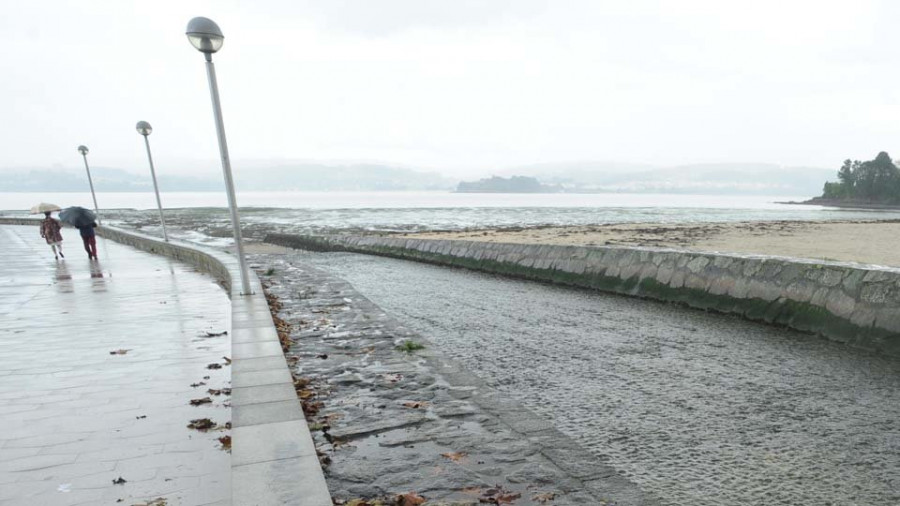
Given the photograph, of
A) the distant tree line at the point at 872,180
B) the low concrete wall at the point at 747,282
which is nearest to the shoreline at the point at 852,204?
the distant tree line at the point at 872,180

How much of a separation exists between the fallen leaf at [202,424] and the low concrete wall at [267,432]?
0.33 metres

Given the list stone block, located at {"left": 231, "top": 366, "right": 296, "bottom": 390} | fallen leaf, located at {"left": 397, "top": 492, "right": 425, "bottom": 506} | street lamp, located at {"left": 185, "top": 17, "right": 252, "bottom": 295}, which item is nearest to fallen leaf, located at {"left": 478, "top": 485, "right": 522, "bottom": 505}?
fallen leaf, located at {"left": 397, "top": 492, "right": 425, "bottom": 506}

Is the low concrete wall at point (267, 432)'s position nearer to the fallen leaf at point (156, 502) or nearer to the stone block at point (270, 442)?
the stone block at point (270, 442)

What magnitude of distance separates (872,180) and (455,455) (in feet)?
484

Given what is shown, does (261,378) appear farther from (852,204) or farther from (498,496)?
(852,204)

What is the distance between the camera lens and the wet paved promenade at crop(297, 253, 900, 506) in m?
3.49

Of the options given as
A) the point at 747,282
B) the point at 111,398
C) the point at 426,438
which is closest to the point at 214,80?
the point at 111,398

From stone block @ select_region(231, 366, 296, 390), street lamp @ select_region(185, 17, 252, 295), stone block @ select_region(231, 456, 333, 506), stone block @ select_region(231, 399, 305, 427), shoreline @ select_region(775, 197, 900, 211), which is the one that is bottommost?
shoreline @ select_region(775, 197, 900, 211)

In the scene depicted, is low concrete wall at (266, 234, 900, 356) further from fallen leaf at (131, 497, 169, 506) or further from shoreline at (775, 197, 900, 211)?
shoreline at (775, 197, 900, 211)

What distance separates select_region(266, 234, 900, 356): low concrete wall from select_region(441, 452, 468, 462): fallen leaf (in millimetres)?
5782

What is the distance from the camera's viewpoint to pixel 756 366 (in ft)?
19.7

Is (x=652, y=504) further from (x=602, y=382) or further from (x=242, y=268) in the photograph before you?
(x=242, y=268)

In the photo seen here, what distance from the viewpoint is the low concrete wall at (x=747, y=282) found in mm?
6715

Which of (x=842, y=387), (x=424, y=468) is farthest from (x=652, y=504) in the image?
(x=842, y=387)
